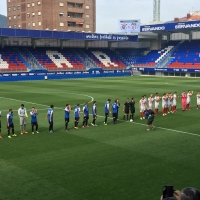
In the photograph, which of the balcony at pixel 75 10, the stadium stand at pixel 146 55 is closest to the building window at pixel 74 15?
the balcony at pixel 75 10

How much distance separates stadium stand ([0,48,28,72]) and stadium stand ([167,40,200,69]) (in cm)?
3007

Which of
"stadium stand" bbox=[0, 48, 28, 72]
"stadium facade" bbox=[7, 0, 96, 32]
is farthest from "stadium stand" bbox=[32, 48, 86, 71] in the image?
"stadium facade" bbox=[7, 0, 96, 32]

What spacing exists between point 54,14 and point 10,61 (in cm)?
4105

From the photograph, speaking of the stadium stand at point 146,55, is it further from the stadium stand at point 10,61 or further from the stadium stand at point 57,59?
the stadium stand at point 10,61

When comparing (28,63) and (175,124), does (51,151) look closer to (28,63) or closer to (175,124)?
(175,124)

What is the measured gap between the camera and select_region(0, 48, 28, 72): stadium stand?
57.7 metres

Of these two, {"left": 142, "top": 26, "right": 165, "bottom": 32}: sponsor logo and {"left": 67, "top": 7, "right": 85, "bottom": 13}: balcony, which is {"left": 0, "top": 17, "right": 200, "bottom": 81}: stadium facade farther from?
{"left": 67, "top": 7, "right": 85, "bottom": 13}: balcony

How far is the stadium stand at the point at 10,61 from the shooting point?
189 ft

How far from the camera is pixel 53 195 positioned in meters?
9.89

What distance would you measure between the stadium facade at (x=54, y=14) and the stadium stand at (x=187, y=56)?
40691 mm

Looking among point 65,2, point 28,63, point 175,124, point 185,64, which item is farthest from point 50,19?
point 175,124

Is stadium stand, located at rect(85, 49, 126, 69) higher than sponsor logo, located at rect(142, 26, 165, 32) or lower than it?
lower

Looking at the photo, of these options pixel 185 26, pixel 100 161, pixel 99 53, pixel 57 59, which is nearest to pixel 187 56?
pixel 185 26

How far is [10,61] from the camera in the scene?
59688mm
